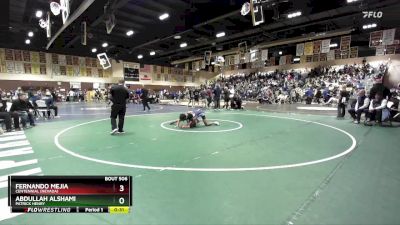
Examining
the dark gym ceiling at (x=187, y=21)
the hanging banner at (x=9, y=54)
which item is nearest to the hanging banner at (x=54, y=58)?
the dark gym ceiling at (x=187, y=21)

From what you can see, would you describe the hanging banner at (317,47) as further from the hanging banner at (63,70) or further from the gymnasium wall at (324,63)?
the hanging banner at (63,70)

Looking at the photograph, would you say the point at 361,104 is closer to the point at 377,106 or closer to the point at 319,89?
the point at 377,106

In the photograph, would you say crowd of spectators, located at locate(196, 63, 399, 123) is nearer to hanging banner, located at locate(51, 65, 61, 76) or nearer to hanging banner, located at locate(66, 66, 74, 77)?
hanging banner, located at locate(66, 66, 74, 77)

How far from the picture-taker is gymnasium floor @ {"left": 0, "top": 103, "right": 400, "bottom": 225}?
2.48 metres

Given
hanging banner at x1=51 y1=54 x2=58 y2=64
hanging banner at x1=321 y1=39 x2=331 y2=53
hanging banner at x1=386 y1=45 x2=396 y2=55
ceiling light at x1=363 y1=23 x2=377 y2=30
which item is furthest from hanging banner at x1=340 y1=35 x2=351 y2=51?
hanging banner at x1=51 y1=54 x2=58 y2=64

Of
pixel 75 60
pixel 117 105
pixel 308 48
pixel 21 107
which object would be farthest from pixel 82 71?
pixel 117 105

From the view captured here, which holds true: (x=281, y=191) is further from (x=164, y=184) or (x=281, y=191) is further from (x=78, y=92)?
(x=78, y=92)

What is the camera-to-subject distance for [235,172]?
3777 mm

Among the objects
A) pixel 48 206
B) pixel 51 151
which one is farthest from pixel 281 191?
pixel 51 151

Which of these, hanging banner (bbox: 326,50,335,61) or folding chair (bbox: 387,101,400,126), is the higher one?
hanging banner (bbox: 326,50,335,61)

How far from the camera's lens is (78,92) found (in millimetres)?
30953
